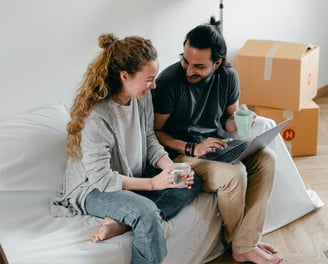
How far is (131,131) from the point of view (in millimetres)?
2041

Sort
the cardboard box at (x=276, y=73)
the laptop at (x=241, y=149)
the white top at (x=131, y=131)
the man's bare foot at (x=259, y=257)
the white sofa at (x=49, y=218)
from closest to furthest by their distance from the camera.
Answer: the white sofa at (x=49, y=218)
the white top at (x=131, y=131)
the laptop at (x=241, y=149)
the man's bare foot at (x=259, y=257)
the cardboard box at (x=276, y=73)

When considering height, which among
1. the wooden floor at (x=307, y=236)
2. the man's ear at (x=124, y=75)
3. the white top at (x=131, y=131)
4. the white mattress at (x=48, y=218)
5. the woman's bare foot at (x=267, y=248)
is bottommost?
the wooden floor at (x=307, y=236)

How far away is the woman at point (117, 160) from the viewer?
1.83m

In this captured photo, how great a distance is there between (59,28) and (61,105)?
36 centimetres

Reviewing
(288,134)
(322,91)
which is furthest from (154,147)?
(322,91)

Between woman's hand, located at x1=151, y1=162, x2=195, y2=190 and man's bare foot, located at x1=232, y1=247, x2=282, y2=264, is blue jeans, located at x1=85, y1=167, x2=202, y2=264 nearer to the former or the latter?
woman's hand, located at x1=151, y1=162, x2=195, y2=190

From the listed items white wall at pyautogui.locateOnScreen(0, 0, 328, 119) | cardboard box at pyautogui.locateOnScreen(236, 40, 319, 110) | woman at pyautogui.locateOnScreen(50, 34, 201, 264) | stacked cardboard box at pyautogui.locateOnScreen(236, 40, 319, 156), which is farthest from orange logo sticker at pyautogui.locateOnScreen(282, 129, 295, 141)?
woman at pyautogui.locateOnScreen(50, 34, 201, 264)

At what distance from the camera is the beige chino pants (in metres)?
2.12

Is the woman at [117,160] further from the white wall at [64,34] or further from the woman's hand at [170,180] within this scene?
the white wall at [64,34]

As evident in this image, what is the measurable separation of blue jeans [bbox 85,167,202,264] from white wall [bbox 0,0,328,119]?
0.69 metres

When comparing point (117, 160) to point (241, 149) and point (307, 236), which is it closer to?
point (241, 149)

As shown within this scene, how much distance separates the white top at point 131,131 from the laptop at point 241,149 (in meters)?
0.29

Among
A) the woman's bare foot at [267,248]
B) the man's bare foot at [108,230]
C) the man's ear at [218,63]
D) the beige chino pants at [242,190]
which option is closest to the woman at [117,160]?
the man's bare foot at [108,230]

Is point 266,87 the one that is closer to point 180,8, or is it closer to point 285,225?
point 180,8
